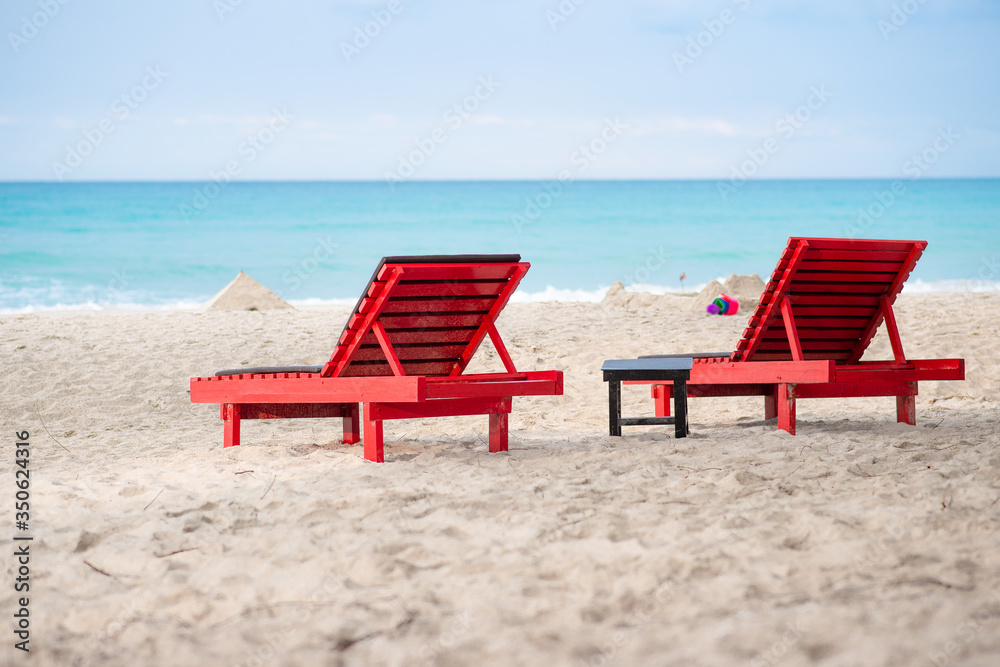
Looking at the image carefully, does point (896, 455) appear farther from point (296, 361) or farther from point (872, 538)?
point (296, 361)

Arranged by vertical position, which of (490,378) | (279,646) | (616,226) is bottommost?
(279,646)

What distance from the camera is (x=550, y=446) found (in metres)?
5.58

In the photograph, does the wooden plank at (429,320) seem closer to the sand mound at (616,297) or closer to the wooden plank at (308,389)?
the wooden plank at (308,389)

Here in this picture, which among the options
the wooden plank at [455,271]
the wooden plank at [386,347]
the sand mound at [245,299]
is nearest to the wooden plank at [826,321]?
the wooden plank at [455,271]

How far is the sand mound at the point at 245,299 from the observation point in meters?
12.1

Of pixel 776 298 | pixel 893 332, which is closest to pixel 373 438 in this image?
pixel 776 298

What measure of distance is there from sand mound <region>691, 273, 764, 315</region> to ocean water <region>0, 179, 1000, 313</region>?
916 cm

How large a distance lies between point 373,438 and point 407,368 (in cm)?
71

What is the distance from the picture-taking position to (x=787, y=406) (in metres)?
5.66

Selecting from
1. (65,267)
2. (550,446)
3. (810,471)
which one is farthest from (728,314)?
(65,267)

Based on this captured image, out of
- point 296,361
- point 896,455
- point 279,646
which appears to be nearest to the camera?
point 279,646

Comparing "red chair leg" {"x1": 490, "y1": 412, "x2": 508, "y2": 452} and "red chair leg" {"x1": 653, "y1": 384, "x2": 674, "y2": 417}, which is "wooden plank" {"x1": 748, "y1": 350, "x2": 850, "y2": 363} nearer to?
"red chair leg" {"x1": 653, "y1": 384, "x2": 674, "y2": 417}

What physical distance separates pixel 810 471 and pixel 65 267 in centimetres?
3092

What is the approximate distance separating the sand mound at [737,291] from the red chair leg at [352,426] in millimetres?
6272
